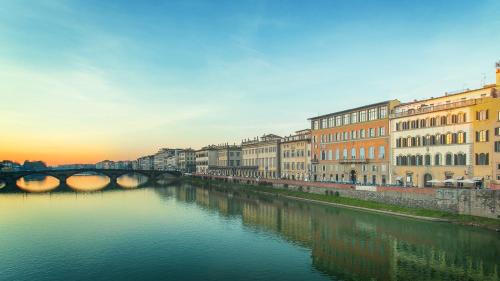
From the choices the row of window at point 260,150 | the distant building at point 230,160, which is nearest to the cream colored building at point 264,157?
the row of window at point 260,150

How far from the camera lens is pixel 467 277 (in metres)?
32.2

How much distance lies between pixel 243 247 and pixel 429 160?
4448 cm

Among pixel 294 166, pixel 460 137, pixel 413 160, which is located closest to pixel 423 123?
pixel 413 160

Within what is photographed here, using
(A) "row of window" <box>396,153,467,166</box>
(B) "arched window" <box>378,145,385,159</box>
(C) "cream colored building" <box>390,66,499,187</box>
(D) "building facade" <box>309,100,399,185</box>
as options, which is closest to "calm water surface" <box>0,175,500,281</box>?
(C) "cream colored building" <box>390,66,499,187</box>

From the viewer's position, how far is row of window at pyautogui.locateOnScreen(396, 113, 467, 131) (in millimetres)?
62594

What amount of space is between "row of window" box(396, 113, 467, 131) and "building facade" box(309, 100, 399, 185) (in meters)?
4.72

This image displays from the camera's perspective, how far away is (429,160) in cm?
Result: 6862

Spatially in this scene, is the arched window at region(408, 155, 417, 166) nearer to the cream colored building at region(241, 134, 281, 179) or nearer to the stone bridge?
the cream colored building at region(241, 134, 281, 179)

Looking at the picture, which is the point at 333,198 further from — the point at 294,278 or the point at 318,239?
the point at 294,278

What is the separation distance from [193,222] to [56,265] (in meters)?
27.4

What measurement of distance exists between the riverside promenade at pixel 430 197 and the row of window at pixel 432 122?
Result: 13.7 metres

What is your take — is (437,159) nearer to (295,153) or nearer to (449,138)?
(449,138)

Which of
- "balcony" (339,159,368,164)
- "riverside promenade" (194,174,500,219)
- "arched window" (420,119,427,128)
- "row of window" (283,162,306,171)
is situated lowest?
"riverside promenade" (194,174,500,219)

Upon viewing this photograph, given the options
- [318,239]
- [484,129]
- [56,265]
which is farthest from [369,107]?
[56,265]
